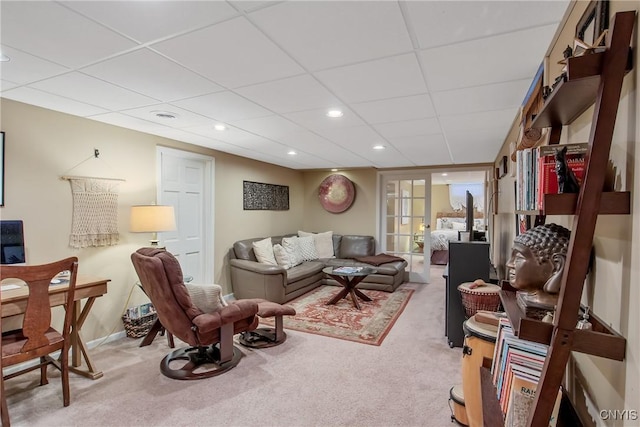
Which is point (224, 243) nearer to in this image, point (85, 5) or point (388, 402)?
point (388, 402)

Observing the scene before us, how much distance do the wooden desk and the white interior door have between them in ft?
4.16

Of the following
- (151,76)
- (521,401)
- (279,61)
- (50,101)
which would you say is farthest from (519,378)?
(50,101)

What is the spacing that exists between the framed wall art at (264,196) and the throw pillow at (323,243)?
738mm

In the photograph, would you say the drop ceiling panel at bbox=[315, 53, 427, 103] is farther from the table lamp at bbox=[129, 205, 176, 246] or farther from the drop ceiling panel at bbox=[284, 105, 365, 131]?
the table lamp at bbox=[129, 205, 176, 246]

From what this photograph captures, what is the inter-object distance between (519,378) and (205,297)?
215 centimetres

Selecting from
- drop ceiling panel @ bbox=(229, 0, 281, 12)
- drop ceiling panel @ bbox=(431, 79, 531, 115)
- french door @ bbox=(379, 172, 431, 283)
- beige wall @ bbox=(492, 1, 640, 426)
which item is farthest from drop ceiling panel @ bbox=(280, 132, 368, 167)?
beige wall @ bbox=(492, 1, 640, 426)

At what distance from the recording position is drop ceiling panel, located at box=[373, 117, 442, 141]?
9.78ft

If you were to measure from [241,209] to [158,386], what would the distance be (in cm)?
299

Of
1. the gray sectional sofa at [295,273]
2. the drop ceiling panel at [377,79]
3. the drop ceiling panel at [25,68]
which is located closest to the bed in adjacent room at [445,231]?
A: the gray sectional sofa at [295,273]

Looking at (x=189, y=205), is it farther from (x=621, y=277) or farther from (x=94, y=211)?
(x=621, y=277)

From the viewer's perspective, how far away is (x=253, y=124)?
310cm

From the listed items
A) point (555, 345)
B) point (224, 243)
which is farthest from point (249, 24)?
point (224, 243)

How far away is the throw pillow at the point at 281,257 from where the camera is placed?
5137mm

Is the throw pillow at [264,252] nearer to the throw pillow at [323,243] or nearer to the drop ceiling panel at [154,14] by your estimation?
the throw pillow at [323,243]
